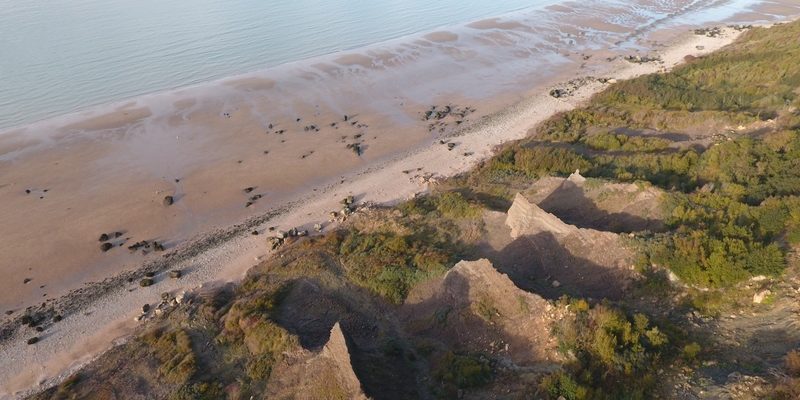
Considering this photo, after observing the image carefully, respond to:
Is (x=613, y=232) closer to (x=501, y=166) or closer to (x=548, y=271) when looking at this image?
(x=548, y=271)

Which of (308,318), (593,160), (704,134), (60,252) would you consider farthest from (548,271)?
(60,252)

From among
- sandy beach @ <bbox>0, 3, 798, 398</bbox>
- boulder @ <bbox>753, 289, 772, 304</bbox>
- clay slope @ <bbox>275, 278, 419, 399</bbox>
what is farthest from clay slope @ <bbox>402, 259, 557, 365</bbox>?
sandy beach @ <bbox>0, 3, 798, 398</bbox>

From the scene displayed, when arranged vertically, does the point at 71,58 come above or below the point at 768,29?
above

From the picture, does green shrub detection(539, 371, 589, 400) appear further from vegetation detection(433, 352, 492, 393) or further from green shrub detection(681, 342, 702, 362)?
green shrub detection(681, 342, 702, 362)

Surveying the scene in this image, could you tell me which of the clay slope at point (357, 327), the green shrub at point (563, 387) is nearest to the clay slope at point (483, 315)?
the green shrub at point (563, 387)

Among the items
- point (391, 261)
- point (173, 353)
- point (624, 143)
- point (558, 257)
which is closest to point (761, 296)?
point (558, 257)

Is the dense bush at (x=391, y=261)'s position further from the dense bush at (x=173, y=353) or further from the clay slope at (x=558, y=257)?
the dense bush at (x=173, y=353)

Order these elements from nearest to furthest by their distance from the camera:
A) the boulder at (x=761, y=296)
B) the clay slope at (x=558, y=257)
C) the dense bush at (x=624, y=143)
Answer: the boulder at (x=761, y=296) → the clay slope at (x=558, y=257) → the dense bush at (x=624, y=143)
